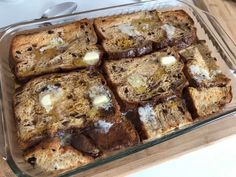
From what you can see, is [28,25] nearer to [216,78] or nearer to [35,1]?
[35,1]

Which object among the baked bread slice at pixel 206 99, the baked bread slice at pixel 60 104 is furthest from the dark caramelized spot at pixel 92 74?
the baked bread slice at pixel 206 99

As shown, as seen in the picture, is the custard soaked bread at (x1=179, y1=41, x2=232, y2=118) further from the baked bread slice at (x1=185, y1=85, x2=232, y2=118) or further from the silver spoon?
the silver spoon

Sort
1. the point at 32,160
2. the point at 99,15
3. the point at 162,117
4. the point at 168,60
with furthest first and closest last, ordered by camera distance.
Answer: the point at 99,15
the point at 168,60
the point at 162,117
the point at 32,160

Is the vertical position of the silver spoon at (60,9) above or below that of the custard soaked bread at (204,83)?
above

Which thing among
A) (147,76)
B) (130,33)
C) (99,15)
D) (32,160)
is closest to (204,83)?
(147,76)

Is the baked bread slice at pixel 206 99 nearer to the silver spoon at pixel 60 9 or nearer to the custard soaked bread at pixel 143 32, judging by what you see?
the custard soaked bread at pixel 143 32

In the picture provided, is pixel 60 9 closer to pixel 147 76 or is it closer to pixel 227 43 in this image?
pixel 147 76
